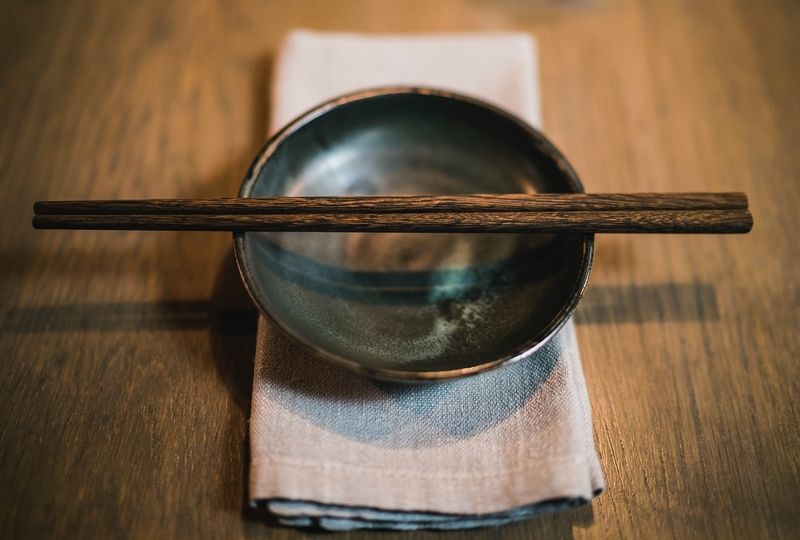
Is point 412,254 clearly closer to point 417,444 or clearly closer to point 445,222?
point 445,222

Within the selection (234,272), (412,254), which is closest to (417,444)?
(412,254)

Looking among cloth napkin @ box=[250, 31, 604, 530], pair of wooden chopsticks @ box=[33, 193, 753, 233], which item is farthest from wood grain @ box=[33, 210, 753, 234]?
cloth napkin @ box=[250, 31, 604, 530]

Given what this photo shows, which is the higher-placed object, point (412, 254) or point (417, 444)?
point (412, 254)

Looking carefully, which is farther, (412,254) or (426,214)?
(412,254)

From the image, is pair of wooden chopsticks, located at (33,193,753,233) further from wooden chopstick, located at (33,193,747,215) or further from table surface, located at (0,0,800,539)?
table surface, located at (0,0,800,539)

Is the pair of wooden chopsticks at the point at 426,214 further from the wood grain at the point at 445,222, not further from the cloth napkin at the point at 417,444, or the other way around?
the cloth napkin at the point at 417,444

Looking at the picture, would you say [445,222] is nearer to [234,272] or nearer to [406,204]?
[406,204]

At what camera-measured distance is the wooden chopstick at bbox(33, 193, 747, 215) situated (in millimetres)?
708

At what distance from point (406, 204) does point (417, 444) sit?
294 mm

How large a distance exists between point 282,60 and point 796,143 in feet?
3.03

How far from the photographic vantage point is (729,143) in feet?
3.32

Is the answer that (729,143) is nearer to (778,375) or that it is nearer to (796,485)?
(778,375)

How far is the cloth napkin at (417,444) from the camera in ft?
2.11

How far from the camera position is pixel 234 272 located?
0.85 m
